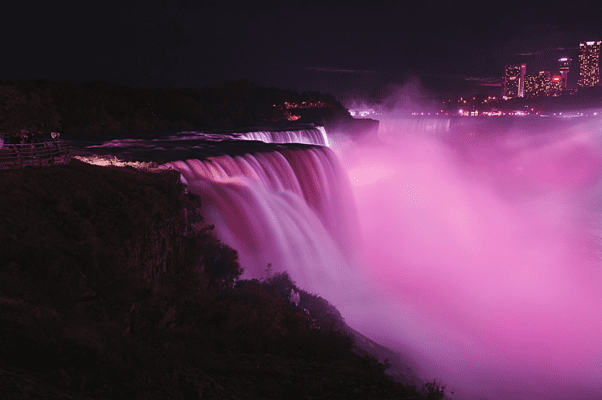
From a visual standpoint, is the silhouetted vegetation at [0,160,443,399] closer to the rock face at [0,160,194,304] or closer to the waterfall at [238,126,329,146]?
the rock face at [0,160,194,304]

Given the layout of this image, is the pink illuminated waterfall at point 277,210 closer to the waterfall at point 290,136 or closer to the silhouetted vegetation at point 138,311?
the silhouetted vegetation at point 138,311

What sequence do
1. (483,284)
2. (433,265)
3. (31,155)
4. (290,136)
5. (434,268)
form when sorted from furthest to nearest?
(290,136)
(433,265)
(434,268)
(483,284)
(31,155)

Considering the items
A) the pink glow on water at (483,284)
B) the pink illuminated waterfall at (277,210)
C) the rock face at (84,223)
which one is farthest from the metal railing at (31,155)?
the pink glow on water at (483,284)

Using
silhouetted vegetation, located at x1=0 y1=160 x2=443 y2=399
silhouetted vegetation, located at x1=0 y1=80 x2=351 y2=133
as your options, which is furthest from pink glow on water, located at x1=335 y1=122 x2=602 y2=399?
silhouetted vegetation, located at x1=0 y1=80 x2=351 y2=133

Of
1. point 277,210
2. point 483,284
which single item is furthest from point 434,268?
point 277,210

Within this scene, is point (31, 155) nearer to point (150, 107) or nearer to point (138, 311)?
point (138, 311)

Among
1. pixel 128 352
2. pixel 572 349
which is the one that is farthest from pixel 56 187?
pixel 572 349
